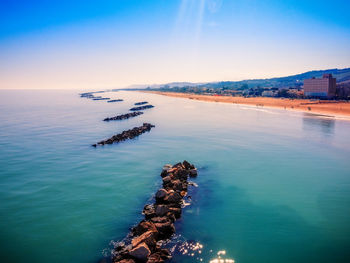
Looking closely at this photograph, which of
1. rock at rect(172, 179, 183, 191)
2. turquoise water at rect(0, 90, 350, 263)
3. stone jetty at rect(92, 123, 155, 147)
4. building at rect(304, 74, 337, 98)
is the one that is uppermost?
building at rect(304, 74, 337, 98)

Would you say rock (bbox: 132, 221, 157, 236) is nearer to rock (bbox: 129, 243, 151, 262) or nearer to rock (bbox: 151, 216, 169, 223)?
rock (bbox: 151, 216, 169, 223)

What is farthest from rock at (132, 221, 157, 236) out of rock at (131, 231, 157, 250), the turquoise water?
the turquoise water

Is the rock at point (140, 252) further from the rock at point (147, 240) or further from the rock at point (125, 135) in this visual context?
the rock at point (125, 135)

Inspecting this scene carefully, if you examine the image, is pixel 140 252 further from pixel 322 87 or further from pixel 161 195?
pixel 322 87

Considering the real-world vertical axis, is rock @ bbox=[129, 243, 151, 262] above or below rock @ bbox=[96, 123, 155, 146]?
below

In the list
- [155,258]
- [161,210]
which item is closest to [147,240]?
[155,258]

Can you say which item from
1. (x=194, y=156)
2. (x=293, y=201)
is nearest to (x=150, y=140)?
(x=194, y=156)

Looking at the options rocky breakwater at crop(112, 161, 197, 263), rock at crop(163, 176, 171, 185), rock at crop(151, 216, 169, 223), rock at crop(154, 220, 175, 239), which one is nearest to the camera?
rocky breakwater at crop(112, 161, 197, 263)
